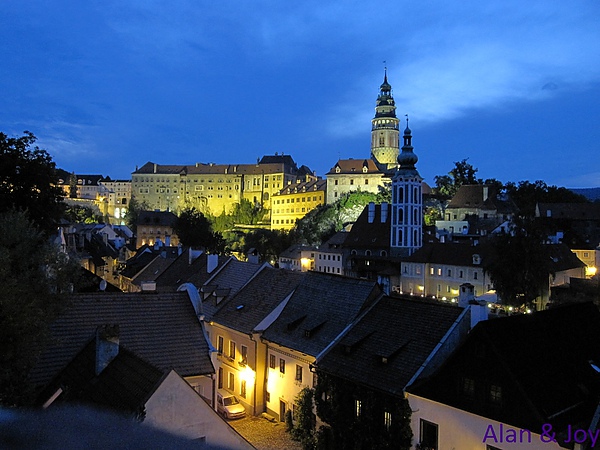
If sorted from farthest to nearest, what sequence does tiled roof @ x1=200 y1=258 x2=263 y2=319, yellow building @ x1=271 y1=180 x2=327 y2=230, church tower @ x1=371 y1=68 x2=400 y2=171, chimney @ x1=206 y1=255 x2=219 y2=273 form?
church tower @ x1=371 y1=68 x2=400 y2=171 → yellow building @ x1=271 y1=180 x2=327 y2=230 → chimney @ x1=206 y1=255 x2=219 y2=273 → tiled roof @ x1=200 y1=258 x2=263 y2=319

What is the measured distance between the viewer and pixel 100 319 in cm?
1733

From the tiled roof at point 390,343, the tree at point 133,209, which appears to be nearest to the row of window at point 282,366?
the tiled roof at point 390,343

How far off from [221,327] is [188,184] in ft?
466

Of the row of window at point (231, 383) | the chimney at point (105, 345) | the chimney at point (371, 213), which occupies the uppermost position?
the chimney at point (371, 213)

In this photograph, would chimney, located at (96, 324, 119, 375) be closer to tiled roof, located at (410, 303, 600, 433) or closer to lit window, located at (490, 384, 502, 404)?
tiled roof, located at (410, 303, 600, 433)

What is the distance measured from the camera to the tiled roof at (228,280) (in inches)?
1128

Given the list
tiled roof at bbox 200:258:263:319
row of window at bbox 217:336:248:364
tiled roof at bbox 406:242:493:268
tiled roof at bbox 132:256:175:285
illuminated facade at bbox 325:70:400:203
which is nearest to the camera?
row of window at bbox 217:336:248:364

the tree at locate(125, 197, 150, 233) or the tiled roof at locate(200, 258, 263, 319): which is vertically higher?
the tree at locate(125, 197, 150, 233)

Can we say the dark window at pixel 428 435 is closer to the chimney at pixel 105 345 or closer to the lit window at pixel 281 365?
the lit window at pixel 281 365

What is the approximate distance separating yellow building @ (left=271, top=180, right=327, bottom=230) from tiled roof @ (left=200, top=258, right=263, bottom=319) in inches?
3668

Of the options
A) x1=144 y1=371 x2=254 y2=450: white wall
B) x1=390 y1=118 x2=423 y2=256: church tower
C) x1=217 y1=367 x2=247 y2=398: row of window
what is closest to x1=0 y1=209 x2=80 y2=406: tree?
x1=144 y1=371 x2=254 y2=450: white wall

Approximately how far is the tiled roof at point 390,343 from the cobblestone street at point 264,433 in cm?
335

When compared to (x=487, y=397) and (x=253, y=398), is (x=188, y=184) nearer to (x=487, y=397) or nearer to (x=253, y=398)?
(x=253, y=398)

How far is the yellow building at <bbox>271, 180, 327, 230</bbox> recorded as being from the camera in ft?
Result: 415
